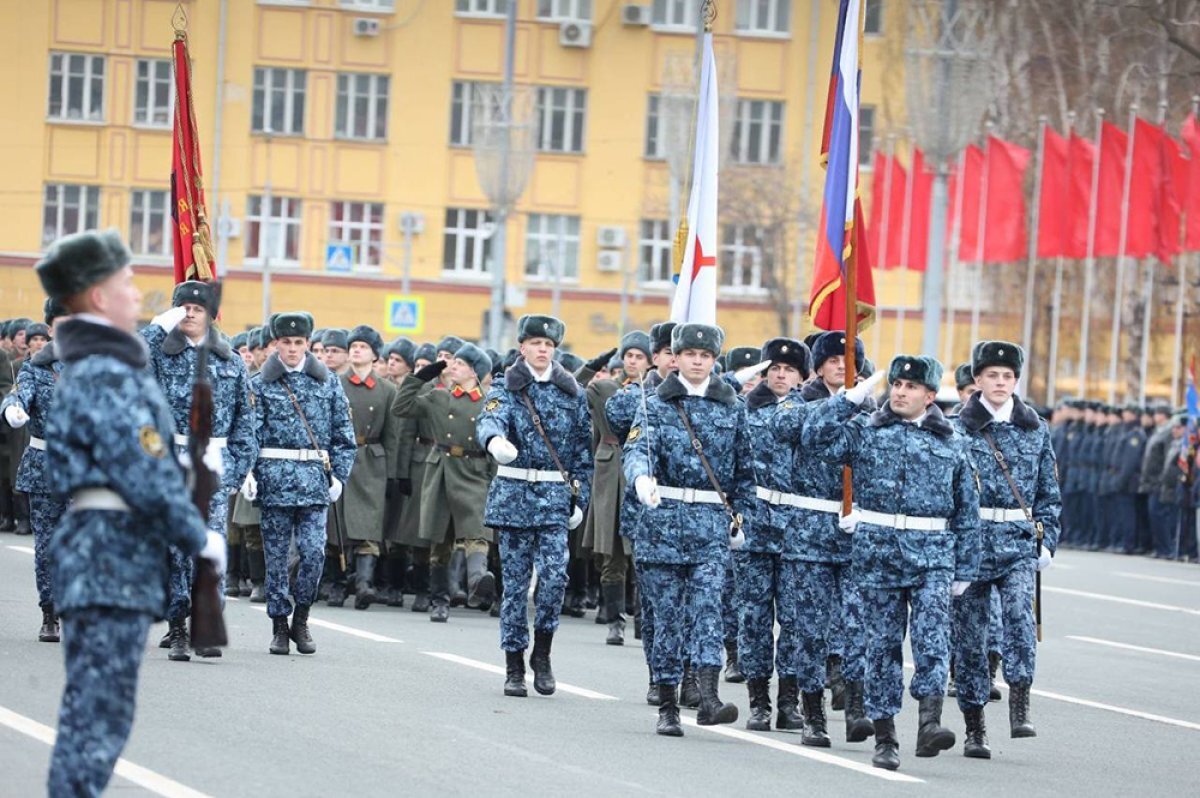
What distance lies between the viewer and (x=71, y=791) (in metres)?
6.80

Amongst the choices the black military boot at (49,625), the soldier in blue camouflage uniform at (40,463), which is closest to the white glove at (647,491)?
the soldier in blue camouflage uniform at (40,463)

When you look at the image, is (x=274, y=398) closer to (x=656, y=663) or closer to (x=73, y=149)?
(x=656, y=663)

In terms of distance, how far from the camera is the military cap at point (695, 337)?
11.4m

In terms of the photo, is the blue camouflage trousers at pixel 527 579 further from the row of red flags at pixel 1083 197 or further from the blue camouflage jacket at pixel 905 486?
the row of red flags at pixel 1083 197

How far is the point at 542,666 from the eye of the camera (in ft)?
40.9

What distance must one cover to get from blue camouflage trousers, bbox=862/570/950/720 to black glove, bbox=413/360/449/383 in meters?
6.93

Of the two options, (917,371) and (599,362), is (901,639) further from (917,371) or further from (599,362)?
(599,362)

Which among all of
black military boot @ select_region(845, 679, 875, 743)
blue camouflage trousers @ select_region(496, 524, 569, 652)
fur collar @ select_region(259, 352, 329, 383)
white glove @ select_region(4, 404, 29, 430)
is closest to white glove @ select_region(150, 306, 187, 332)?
fur collar @ select_region(259, 352, 329, 383)

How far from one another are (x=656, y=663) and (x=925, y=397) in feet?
6.09

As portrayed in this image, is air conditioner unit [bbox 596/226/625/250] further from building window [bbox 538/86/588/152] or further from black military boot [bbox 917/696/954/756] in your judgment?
black military boot [bbox 917/696/954/756]

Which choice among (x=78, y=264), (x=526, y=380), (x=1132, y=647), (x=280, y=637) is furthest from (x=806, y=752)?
(x=1132, y=647)

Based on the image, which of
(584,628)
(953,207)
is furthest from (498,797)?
(953,207)

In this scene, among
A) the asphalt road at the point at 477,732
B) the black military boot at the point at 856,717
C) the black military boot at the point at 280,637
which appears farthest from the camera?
the black military boot at the point at 280,637

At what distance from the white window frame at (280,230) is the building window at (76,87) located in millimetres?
4355
